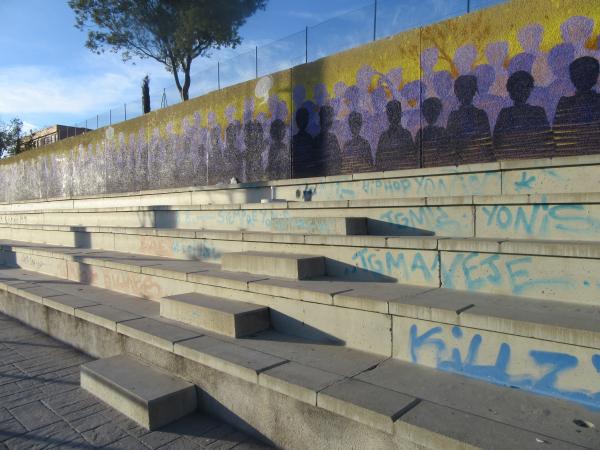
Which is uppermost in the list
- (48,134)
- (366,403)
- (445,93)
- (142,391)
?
(48,134)

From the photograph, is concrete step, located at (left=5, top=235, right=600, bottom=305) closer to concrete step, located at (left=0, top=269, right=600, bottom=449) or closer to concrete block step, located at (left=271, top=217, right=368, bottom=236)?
concrete block step, located at (left=271, top=217, right=368, bottom=236)

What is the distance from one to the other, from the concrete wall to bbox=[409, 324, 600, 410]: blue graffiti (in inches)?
173

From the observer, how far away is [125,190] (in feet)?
48.3

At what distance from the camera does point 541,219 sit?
3588 millimetres

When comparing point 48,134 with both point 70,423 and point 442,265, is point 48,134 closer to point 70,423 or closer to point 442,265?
point 70,423

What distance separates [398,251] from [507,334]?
1.36 meters

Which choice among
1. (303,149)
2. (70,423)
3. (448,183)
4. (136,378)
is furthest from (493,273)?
(303,149)

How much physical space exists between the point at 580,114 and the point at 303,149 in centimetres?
500

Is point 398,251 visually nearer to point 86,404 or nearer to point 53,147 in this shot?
point 86,404

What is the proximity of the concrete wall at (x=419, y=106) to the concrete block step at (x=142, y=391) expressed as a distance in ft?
17.6

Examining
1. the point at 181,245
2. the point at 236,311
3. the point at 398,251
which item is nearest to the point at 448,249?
the point at 398,251

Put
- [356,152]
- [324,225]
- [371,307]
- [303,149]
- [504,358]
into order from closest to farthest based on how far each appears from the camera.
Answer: [504,358]
[371,307]
[324,225]
[356,152]
[303,149]

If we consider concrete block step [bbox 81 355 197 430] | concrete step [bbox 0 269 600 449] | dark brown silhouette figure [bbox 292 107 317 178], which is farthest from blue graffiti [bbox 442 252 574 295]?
dark brown silhouette figure [bbox 292 107 317 178]

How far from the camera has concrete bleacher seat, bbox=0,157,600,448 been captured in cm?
234
